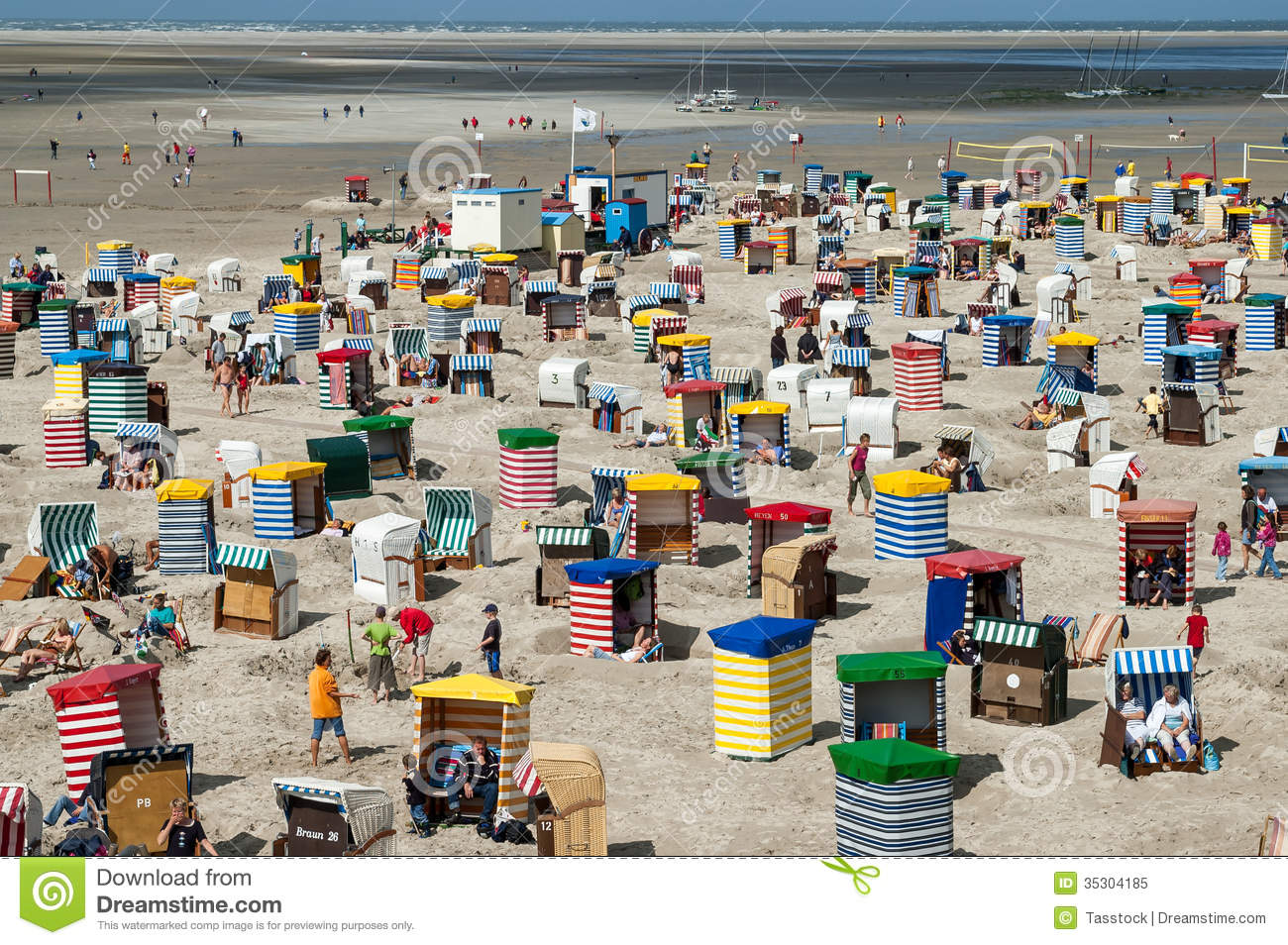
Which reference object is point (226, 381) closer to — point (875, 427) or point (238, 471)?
point (238, 471)

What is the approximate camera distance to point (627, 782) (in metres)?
15.1

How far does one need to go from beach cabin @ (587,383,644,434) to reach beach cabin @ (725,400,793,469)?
8.77ft

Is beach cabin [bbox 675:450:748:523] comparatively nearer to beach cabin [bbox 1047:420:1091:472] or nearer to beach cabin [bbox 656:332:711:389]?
beach cabin [bbox 1047:420:1091:472]

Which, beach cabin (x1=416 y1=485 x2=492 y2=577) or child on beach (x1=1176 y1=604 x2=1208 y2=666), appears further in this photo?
beach cabin (x1=416 y1=485 x2=492 y2=577)

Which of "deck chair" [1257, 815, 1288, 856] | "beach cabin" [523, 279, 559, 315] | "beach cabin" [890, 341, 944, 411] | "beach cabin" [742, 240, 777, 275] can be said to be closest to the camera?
"deck chair" [1257, 815, 1288, 856]

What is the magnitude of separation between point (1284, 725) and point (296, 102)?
116 m

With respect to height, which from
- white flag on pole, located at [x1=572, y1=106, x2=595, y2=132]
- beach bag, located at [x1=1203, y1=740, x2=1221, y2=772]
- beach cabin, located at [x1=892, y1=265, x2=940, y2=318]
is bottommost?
beach bag, located at [x1=1203, y1=740, x2=1221, y2=772]

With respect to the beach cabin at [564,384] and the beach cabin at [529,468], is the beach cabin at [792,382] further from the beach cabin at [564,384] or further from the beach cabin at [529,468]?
the beach cabin at [529,468]

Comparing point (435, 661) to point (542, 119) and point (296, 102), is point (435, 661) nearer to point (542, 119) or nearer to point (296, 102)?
point (542, 119)

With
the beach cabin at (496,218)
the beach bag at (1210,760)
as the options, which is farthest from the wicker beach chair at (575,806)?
→ the beach cabin at (496,218)

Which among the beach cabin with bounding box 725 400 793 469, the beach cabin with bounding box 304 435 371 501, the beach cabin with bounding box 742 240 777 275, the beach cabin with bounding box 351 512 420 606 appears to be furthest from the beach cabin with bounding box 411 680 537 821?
the beach cabin with bounding box 742 240 777 275

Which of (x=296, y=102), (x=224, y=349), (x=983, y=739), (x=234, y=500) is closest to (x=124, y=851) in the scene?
(x=983, y=739)

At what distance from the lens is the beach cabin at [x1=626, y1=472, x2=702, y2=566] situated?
22484 millimetres

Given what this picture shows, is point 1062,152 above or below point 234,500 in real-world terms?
above
